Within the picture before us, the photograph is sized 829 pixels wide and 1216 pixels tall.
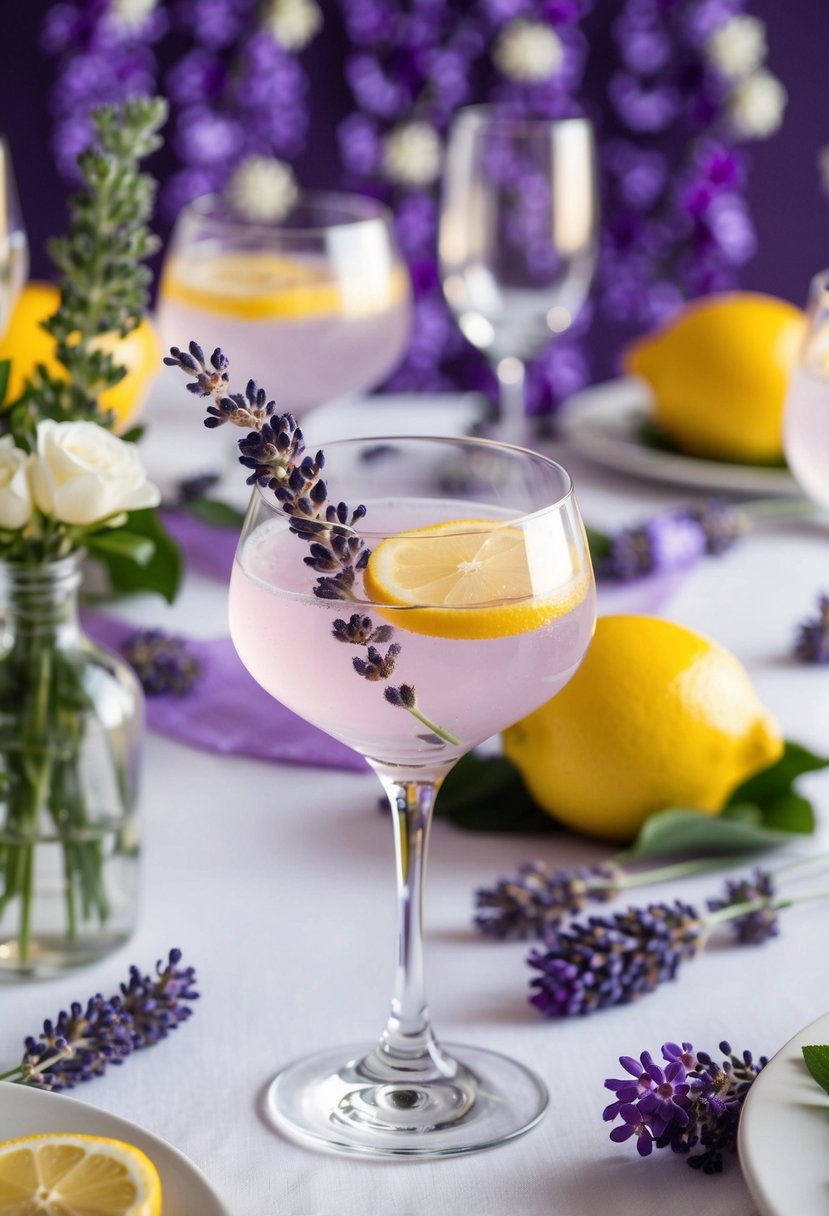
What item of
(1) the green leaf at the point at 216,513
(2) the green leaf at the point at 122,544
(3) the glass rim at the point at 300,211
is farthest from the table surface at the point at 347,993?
(3) the glass rim at the point at 300,211

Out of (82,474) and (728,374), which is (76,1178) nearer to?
(82,474)

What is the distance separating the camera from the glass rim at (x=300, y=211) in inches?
65.6

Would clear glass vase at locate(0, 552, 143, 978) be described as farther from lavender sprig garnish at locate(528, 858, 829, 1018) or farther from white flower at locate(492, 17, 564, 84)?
white flower at locate(492, 17, 564, 84)

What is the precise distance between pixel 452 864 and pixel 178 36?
7.78ft

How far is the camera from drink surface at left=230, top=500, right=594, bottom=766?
30.2 inches

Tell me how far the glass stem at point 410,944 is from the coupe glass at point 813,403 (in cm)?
68

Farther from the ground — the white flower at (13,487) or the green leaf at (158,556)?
the white flower at (13,487)

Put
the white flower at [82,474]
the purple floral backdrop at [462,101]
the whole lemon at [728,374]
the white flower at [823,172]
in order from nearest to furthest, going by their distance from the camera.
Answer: the white flower at [82,474]
the whole lemon at [728,374]
the purple floral backdrop at [462,101]
the white flower at [823,172]

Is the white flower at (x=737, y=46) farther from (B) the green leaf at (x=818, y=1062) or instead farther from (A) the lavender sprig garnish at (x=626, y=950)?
(B) the green leaf at (x=818, y=1062)

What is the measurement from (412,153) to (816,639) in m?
1.99

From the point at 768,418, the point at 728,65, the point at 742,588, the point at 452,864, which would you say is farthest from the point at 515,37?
the point at 452,864

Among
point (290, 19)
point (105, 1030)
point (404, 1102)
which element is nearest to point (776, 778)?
point (404, 1102)

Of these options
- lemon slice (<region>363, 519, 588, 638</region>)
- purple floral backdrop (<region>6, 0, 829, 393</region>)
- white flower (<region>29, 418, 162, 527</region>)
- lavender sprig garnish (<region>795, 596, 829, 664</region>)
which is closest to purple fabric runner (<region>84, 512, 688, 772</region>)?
lavender sprig garnish (<region>795, 596, 829, 664</region>)

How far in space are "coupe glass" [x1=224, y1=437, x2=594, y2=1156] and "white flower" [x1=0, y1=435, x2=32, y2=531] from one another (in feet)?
0.52
